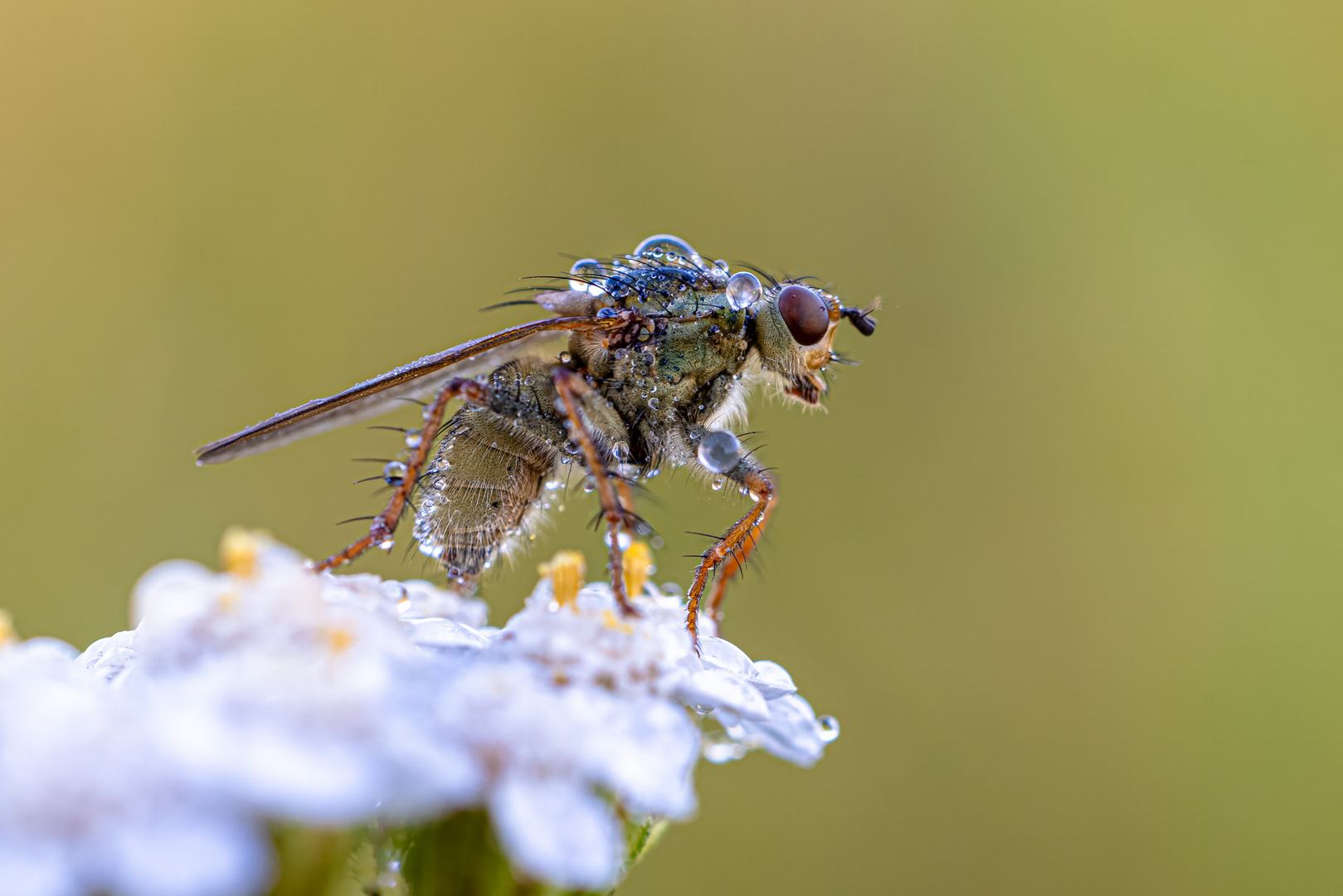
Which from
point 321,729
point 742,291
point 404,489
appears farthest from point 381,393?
point 321,729

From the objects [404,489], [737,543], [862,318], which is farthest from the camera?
[862,318]

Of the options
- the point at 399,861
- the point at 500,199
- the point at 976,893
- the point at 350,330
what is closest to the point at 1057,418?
the point at 976,893

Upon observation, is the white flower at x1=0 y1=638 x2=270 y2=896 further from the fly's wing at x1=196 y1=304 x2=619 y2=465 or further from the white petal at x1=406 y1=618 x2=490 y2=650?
the fly's wing at x1=196 y1=304 x2=619 y2=465

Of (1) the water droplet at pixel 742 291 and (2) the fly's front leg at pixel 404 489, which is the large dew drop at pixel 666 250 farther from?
(2) the fly's front leg at pixel 404 489

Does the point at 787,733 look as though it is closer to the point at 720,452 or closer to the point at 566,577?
the point at 566,577

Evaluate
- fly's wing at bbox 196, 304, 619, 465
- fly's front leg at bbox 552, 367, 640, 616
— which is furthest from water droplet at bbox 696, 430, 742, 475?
fly's wing at bbox 196, 304, 619, 465

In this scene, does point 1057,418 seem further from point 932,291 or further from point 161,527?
point 161,527

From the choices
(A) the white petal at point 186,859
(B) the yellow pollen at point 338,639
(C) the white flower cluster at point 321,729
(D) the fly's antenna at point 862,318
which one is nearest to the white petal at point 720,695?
(C) the white flower cluster at point 321,729

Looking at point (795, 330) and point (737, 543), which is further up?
point (795, 330)
